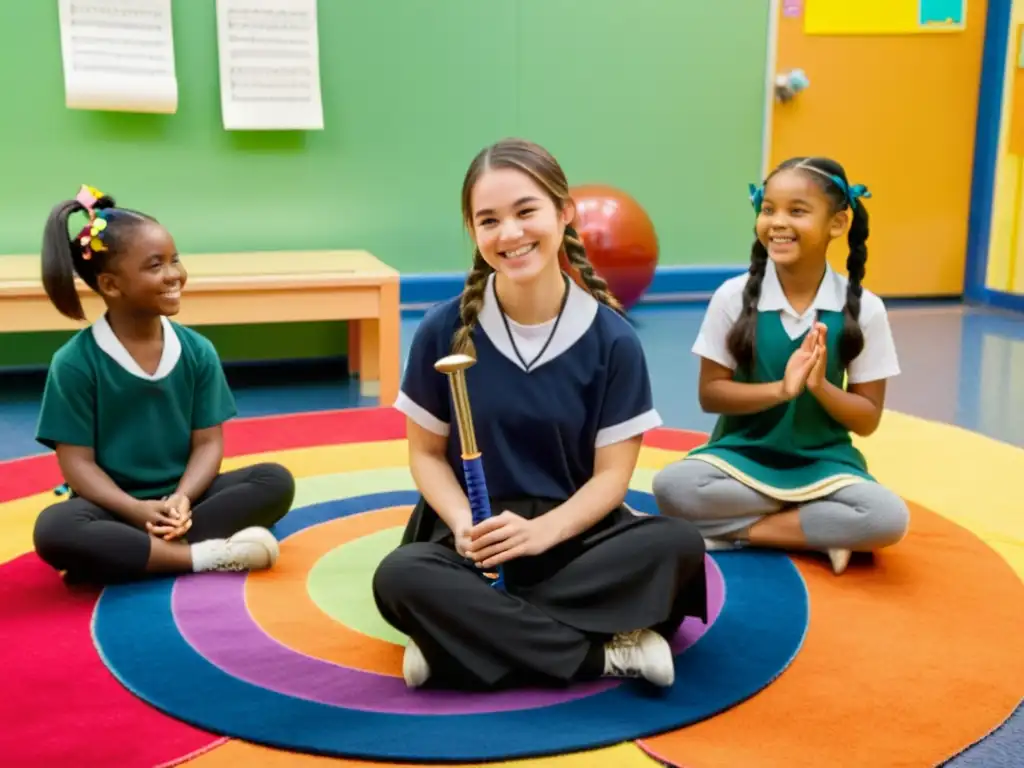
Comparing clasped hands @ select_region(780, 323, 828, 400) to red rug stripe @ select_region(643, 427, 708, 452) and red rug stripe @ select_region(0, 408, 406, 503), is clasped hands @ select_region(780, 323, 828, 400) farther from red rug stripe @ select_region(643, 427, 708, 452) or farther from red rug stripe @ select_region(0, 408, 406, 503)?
red rug stripe @ select_region(0, 408, 406, 503)

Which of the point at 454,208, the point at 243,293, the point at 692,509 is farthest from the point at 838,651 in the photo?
the point at 454,208

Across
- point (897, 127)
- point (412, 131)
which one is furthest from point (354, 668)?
point (897, 127)

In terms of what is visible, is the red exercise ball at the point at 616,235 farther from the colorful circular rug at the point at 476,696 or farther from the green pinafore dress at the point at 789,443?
the colorful circular rug at the point at 476,696

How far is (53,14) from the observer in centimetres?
342

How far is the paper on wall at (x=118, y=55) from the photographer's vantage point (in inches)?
135

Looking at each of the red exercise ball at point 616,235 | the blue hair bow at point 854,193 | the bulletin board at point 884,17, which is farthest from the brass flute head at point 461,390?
the bulletin board at point 884,17

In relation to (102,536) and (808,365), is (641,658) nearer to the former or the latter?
(808,365)

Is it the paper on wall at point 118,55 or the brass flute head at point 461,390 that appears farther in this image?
the paper on wall at point 118,55

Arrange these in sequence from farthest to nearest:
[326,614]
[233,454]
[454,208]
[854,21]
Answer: [854,21] < [454,208] < [233,454] < [326,614]

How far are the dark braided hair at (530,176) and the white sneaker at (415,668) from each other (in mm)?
417

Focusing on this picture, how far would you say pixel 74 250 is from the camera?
1903mm

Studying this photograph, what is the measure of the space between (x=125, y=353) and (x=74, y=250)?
195 mm

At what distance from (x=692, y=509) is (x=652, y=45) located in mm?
2823

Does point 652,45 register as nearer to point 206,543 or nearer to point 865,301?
point 865,301
